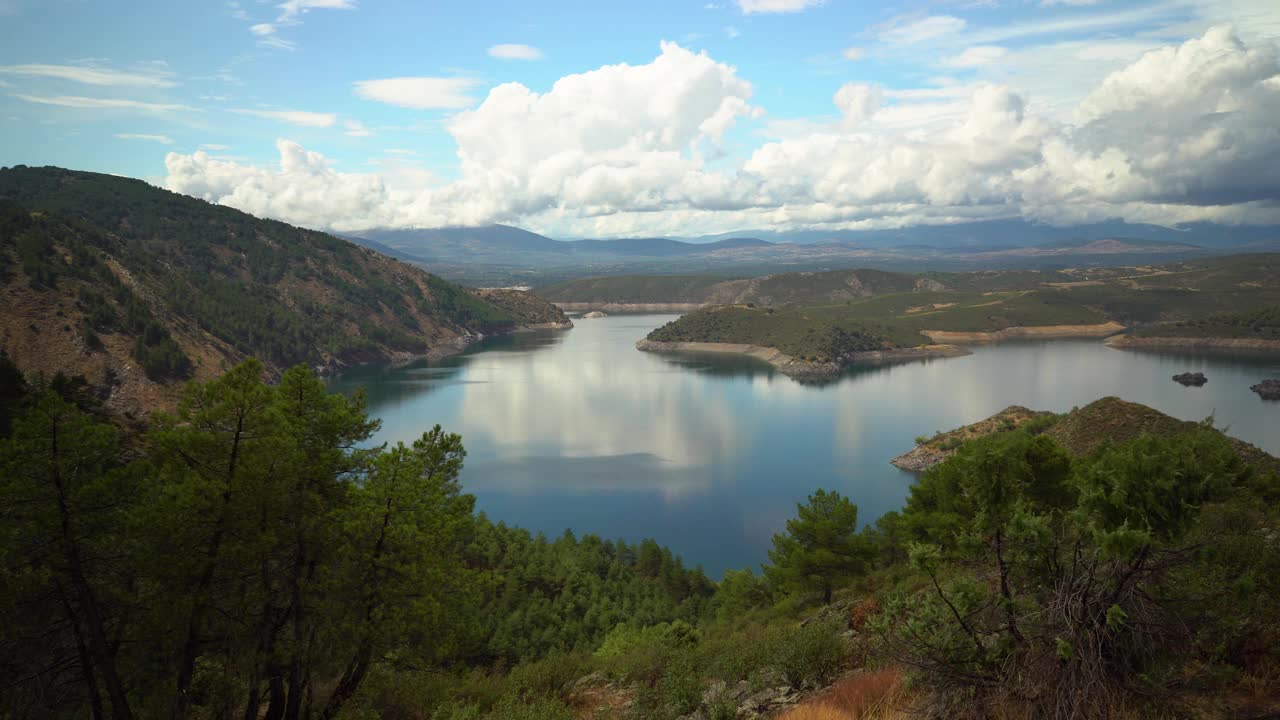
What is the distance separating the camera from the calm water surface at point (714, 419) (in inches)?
1688

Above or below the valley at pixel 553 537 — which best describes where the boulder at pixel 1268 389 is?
below

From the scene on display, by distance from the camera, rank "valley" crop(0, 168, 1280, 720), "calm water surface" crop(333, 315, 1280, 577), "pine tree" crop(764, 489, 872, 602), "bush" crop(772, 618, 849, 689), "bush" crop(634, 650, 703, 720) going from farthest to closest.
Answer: "calm water surface" crop(333, 315, 1280, 577) → "pine tree" crop(764, 489, 872, 602) → "bush" crop(772, 618, 849, 689) → "bush" crop(634, 650, 703, 720) → "valley" crop(0, 168, 1280, 720)

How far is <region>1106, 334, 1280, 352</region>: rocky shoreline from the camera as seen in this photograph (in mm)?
101963

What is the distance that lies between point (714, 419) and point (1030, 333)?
317 feet

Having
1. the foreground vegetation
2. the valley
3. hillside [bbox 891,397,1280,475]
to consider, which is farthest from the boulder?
the foreground vegetation

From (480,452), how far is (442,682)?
4621 centimetres

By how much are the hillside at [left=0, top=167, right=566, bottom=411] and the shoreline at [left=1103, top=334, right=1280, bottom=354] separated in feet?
387

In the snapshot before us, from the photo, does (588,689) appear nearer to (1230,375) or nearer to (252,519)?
(252,519)

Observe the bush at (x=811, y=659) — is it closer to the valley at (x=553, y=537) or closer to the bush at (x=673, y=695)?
the valley at (x=553, y=537)

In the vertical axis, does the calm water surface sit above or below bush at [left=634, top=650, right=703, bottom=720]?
below

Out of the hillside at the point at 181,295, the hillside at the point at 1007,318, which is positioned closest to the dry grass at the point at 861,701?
the hillside at the point at 181,295

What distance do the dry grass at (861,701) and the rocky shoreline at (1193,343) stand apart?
128 metres

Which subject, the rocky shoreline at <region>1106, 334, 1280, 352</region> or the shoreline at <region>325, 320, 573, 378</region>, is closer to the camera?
the rocky shoreline at <region>1106, 334, 1280, 352</region>

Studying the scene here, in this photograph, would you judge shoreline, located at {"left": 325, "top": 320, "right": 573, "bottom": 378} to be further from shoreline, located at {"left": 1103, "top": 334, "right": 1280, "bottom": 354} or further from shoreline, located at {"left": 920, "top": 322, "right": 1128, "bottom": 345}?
shoreline, located at {"left": 1103, "top": 334, "right": 1280, "bottom": 354}
